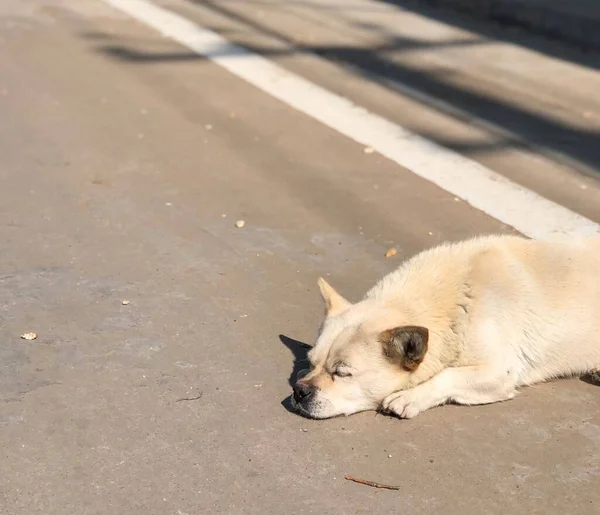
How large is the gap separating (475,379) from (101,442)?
1837mm

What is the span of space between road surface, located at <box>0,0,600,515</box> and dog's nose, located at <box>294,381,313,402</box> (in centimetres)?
13

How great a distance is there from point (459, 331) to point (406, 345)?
0.39 meters

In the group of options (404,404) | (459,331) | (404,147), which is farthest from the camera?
(404,147)

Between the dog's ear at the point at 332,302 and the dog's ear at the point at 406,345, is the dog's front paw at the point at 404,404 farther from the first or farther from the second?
the dog's ear at the point at 332,302

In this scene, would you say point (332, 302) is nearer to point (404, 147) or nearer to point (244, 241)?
point (244, 241)

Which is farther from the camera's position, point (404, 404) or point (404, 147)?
point (404, 147)

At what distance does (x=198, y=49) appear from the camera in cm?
1239

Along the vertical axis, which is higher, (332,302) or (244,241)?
(332,302)

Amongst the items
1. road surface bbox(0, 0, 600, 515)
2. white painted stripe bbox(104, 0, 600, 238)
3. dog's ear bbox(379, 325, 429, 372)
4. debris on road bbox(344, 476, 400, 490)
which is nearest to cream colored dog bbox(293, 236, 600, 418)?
dog's ear bbox(379, 325, 429, 372)

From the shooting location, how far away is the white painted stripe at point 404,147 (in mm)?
7410

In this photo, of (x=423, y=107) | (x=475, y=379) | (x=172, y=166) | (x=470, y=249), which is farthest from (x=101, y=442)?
(x=423, y=107)

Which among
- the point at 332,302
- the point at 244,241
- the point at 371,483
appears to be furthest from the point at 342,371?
the point at 244,241

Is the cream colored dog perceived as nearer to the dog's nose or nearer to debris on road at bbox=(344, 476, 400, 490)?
the dog's nose

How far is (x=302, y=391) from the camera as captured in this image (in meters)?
4.81
